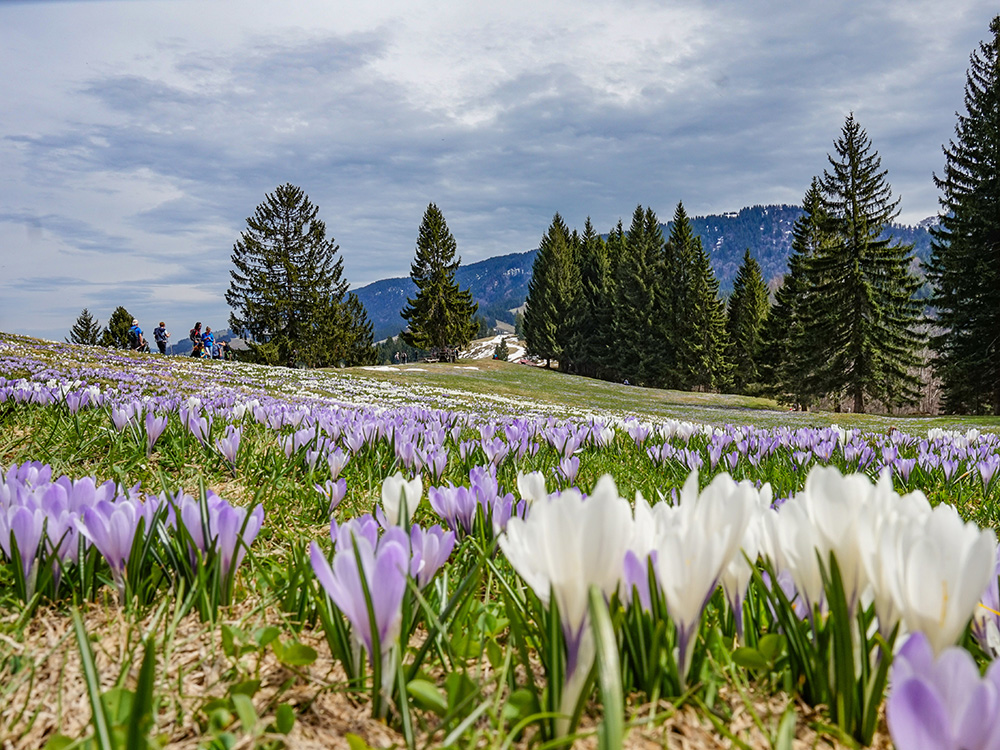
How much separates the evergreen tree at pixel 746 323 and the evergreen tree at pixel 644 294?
6798 millimetres

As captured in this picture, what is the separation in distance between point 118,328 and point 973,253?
72.5 meters

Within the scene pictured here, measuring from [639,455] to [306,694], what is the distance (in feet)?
11.6

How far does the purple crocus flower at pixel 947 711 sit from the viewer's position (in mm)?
506

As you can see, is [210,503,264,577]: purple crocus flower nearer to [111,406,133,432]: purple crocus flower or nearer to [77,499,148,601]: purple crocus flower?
[77,499,148,601]: purple crocus flower

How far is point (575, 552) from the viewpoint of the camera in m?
0.73

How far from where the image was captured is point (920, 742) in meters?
0.52

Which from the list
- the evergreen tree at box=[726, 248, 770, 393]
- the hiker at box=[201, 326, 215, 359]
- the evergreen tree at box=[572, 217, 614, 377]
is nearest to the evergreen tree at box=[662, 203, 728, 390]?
the evergreen tree at box=[726, 248, 770, 393]

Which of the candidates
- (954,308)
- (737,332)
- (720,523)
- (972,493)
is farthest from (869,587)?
(737,332)

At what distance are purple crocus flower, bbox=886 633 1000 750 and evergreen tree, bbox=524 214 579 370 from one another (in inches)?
2454

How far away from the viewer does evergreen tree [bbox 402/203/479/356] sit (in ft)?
184

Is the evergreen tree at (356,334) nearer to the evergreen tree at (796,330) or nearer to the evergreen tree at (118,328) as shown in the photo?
the evergreen tree at (118,328)

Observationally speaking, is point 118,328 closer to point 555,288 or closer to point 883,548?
point 555,288

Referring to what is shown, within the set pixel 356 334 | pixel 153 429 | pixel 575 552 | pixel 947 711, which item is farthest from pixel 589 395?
pixel 356 334

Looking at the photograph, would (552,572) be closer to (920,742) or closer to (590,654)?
(590,654)
